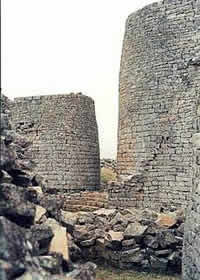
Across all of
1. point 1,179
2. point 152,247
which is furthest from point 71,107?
point 1,179

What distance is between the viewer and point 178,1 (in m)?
16.8

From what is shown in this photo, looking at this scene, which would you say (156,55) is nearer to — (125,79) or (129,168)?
(125,79)

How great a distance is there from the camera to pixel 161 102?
54.9ft

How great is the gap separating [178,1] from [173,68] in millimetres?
1875

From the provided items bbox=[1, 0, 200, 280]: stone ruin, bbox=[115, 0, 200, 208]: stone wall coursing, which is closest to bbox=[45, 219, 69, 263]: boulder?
bbox=[1, 0, 200, 280]: stone ruin

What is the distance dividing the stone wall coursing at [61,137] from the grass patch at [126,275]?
7.05 m

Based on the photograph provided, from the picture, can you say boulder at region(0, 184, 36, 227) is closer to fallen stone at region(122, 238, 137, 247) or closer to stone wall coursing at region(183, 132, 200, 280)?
stone wall coursing at region(183, 132, 200, 280)

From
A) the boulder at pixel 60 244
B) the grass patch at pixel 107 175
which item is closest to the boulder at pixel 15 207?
the boulder at pixel 60 244

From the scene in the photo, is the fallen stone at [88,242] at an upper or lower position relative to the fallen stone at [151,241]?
lower

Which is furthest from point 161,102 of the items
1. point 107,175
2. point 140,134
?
point 107,175

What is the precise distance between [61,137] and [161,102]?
13.0 ft

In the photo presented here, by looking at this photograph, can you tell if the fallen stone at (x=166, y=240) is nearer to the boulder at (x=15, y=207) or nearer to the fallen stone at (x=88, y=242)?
the fallen stone at (x=88, y=242)

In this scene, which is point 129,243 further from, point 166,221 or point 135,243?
point 166,221

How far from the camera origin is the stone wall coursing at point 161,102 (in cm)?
1590
